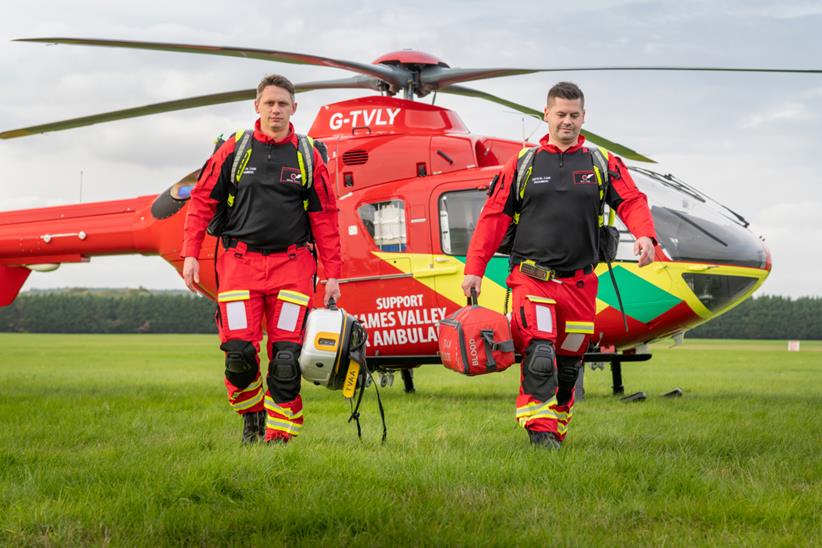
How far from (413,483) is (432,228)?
178 inches

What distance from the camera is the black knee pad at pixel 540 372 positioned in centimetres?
498

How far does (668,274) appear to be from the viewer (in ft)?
25.8

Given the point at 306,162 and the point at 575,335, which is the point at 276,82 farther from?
the point at 575,335

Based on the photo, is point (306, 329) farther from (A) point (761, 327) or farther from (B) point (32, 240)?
(A) point (761, 327)

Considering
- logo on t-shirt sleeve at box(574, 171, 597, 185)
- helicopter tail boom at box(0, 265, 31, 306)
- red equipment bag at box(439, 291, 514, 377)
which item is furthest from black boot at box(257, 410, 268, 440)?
helicopter tail boom at box(0, 265, 31, 306)

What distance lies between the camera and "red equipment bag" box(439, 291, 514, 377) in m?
5.07

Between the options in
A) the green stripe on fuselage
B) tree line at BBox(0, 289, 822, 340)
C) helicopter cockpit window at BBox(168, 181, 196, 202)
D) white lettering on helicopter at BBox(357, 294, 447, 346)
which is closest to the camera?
the green stripe on fuselage

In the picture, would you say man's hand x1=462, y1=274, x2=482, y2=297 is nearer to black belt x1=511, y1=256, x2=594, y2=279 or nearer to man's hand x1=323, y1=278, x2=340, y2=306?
black belt x1=511, y1=256, x2=594, y2=279

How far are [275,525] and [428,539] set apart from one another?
581 mm

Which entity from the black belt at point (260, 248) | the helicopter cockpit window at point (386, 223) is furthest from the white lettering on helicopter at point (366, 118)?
the black belt at point (260, 248)

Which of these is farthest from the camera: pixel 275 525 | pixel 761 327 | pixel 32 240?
pixel 761 327

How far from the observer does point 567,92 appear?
5141 mm

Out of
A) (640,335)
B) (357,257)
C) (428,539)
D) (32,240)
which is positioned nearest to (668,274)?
(640,335)

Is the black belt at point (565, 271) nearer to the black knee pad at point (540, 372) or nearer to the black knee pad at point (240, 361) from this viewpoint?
the black knee pad at point (540, 372)
